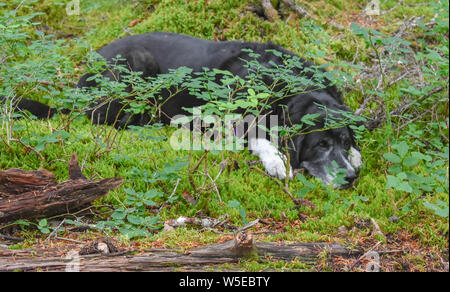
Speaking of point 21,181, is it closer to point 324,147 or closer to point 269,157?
point 269,157

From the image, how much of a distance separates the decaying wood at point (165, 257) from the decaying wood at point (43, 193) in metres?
0.47

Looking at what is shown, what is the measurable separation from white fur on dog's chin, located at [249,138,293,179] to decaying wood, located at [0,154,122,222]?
169 cm

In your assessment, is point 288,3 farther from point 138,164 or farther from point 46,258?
point 46,258

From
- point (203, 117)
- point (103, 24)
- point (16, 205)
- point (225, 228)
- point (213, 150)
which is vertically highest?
point (103, 24)

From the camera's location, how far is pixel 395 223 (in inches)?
141

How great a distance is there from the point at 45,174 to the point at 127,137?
1.51 m

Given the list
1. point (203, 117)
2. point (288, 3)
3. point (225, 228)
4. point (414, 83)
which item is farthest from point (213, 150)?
point (288, 3)

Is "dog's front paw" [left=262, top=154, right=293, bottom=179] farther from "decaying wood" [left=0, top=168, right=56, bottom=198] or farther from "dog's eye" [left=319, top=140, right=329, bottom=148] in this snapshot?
"decaying wood" [left=0, top=168, right=56, bottom=198]

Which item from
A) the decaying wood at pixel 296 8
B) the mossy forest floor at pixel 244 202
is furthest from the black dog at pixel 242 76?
the decaying wood at pixel 296 8

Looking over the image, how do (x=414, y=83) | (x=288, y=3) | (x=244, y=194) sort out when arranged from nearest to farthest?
A: (x=244, y=194), (x=414, y=83), (x=288, y=3)

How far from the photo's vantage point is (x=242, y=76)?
5.26 meters

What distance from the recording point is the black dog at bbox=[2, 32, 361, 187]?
14.6 ft

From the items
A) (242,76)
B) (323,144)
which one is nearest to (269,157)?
(323,144)

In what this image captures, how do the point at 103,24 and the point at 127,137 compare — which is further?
the point at 103,24
